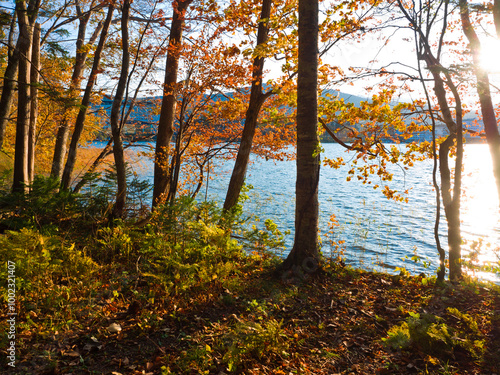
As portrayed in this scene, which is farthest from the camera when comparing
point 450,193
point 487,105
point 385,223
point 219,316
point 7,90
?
point 385,223

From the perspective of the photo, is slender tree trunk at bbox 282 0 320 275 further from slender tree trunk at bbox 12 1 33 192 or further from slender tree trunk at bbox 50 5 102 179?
slender tree trunk at bbox 50 5 102 179

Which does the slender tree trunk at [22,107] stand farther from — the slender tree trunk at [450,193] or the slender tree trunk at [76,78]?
the slender tree trunk at [450,193]

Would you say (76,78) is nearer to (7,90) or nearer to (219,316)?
(7,90)

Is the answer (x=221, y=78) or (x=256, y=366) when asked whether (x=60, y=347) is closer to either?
(x=256, y=366)

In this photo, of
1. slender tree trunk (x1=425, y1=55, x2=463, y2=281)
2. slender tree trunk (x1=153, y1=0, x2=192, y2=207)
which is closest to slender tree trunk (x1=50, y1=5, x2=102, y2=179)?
slender tree trunk (x1=153, y1=0, x2=192, y2=207)

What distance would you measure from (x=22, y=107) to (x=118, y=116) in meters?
2.49

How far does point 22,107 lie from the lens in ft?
22.2

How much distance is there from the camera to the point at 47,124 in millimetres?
13656

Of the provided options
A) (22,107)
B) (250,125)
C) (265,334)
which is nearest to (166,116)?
(250,125)

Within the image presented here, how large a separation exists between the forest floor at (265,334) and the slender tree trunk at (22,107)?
14.9 ft

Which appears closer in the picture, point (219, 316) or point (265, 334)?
point (265, 334)

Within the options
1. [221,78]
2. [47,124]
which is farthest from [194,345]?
[47,124]

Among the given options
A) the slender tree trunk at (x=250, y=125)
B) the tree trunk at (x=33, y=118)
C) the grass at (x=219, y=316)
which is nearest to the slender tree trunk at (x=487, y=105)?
the grass at (x=219, y=316)

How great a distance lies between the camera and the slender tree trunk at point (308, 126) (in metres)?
4.55
